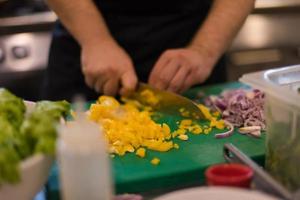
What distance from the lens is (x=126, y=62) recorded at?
1.20 m

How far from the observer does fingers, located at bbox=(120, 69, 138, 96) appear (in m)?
1.17

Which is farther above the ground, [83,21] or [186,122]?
[83,21]

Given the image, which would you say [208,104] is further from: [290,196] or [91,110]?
[290,196]

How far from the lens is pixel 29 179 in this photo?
0.67m

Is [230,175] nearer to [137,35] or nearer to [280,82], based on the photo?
[280,82]

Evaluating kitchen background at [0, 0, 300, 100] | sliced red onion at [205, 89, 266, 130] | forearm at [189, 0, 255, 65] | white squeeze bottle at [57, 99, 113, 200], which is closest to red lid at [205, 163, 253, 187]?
white squeeze bottle at [57, 99, 113, 200]

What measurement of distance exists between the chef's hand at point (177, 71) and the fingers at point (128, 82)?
73 millimetres

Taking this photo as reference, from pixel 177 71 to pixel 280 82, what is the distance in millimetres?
373

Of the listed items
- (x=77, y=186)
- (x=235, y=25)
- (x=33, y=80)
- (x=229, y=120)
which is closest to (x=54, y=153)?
(x=77, y=186)

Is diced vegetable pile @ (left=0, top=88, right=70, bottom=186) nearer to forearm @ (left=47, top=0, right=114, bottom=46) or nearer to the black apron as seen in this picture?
forearm @ (left=47, top=0, right=114, bottom=46)

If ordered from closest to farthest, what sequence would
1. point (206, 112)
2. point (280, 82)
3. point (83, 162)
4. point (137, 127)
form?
point (83, 162) → point (280, 82) → point (137, 127) → point (206, 112)

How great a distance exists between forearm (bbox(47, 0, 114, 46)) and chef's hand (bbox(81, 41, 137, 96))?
27mm

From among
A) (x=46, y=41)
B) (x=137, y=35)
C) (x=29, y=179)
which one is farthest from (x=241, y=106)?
(x=46, y=41)

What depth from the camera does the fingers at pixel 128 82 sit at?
1.17 meters
